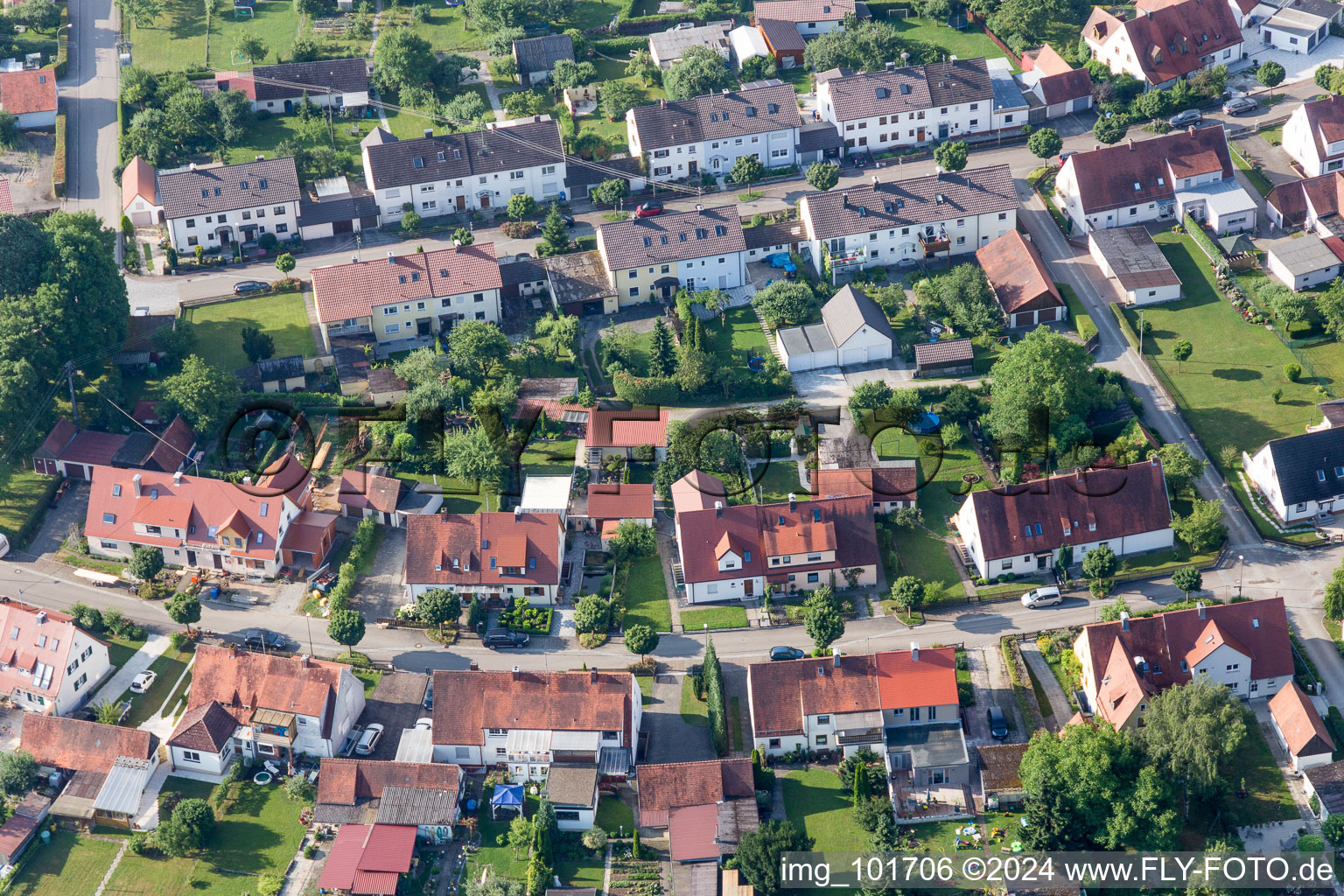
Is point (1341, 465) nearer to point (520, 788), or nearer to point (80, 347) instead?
point (520, 788)

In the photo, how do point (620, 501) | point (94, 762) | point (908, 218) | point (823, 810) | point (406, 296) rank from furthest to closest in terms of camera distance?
point (908, 218), point (406, 296), point (620, 501), point (94, 762), point (823, 810)

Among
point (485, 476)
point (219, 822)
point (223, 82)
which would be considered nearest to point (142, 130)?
point (223, 82)

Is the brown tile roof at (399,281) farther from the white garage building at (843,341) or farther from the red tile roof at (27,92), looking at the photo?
the red tile roof at (27,92)

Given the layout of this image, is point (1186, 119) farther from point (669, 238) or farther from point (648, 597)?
point (648, 597)

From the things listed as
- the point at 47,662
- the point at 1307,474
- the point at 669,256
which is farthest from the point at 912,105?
the point at 47,662

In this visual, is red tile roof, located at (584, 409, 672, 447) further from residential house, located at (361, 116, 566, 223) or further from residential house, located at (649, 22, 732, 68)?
residential house, located at (649, 22, 732, 68)

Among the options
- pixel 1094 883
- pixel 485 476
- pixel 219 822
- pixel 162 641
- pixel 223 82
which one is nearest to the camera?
pixel 1094 883

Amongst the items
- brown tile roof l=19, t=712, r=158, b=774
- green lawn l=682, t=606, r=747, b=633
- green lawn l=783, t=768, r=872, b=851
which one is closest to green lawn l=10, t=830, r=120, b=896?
brown tile roof l=19, t=712, r=158, b=774
